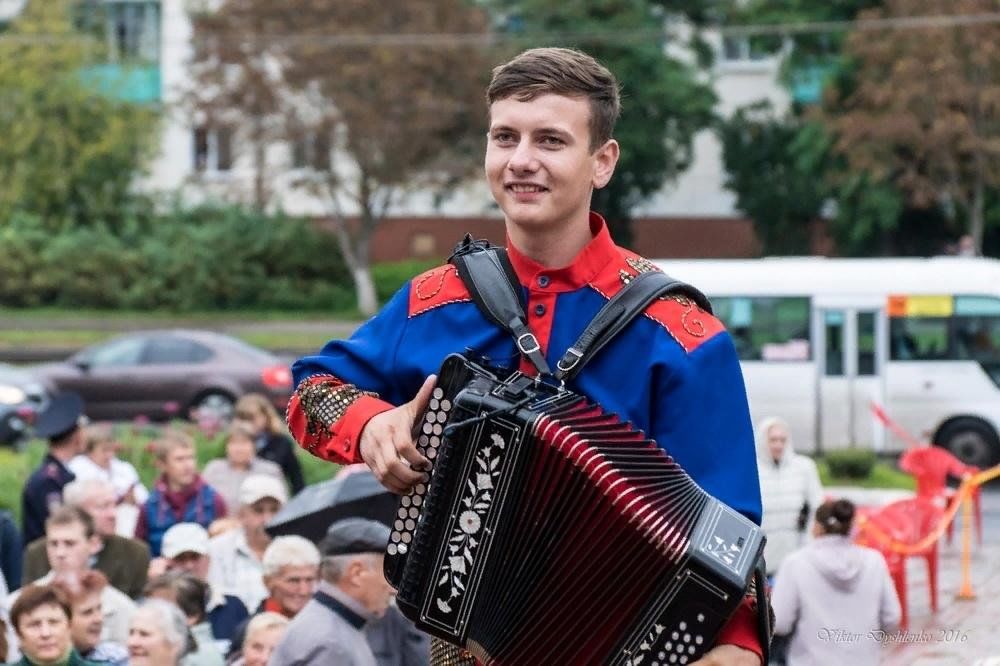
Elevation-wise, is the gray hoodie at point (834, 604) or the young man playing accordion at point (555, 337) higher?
the young man playing accordion at point (555, 337)

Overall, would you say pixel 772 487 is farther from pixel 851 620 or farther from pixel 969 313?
pixel 969 313

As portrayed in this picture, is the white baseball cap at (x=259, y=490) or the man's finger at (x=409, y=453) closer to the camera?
the man's finger at (x=409, y=453)

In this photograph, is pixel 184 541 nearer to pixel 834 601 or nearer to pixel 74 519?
pixel 74 519

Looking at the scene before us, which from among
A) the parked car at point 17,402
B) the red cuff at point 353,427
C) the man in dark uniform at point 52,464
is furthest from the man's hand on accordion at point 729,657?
the parked car at point 17,402

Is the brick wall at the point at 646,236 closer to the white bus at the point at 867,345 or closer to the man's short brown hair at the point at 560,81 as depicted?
the white bus at the point at 867,345

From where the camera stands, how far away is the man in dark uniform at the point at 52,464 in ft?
37.8

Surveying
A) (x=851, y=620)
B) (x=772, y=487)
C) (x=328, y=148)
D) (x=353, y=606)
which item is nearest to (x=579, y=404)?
(x=353, y=606)

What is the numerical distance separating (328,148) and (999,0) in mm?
13562

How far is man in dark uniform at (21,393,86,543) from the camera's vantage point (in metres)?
11.5

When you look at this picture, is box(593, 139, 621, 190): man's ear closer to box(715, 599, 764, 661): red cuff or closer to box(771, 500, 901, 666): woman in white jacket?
box(715, 599, 764, 661): red cuff

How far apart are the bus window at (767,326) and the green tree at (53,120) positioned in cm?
2207

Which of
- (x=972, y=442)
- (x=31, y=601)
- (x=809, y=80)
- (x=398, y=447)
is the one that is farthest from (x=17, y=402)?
(x=809, y=80)

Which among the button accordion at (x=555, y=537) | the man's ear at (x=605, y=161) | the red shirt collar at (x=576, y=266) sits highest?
the man's ear at (x=605, y=161)

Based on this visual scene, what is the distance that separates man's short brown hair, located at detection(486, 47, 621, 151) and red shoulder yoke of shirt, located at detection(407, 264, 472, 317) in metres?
0.35
